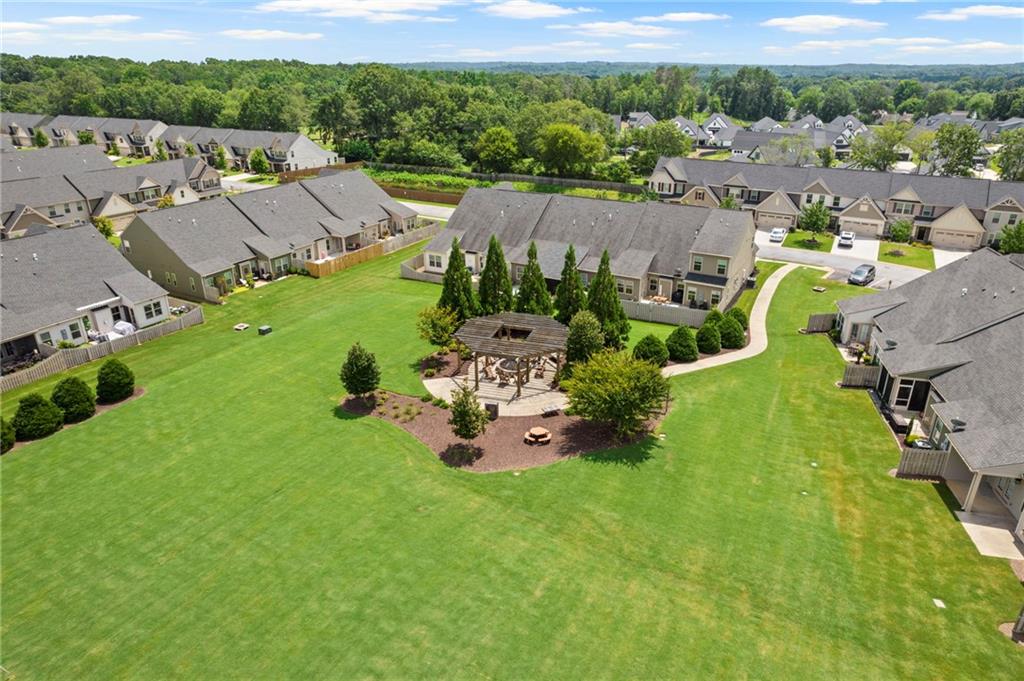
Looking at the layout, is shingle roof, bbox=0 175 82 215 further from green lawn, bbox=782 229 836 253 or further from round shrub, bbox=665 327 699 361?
green lawn, bbox=782 229 836 253

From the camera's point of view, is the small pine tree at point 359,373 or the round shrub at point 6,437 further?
the small pine tree at point 359,373

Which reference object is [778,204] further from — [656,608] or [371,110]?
[371,110]

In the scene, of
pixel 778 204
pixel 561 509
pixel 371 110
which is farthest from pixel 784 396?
pixel 371 110

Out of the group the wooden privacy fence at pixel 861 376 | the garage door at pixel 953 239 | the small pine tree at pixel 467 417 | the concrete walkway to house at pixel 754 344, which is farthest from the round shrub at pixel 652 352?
the garage door at pixel 953 239

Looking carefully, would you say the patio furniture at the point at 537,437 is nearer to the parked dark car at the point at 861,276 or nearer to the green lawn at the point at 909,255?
the parked dark car at the point at 861,276

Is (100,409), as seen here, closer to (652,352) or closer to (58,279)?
(58,279)
